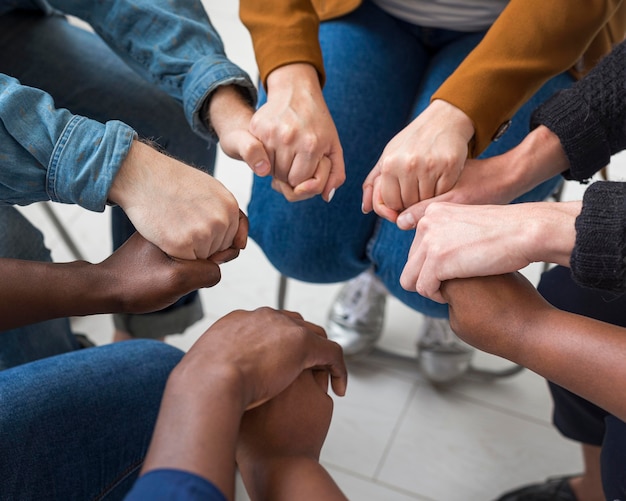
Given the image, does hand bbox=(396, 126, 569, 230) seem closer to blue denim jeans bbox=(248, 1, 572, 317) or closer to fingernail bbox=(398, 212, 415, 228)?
fingernail bbox=(398, 212, 415, 228)

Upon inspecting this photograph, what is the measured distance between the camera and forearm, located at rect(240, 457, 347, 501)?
2.01 feet

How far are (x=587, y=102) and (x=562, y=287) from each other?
0.74ft

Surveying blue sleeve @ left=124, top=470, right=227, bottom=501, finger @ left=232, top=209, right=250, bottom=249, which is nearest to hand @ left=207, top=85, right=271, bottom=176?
finger @ left=232, top=209, right=250, bottom=249

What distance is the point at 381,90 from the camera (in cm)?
107

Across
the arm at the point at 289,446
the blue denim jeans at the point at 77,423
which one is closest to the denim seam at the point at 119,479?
the blue denim jeans at the point at 77,423

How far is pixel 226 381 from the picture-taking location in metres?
0.60

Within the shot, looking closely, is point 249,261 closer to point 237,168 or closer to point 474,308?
point 237,168

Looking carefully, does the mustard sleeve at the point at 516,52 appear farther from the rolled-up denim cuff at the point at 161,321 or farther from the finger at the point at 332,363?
the rolled-up denim cuff at the point at 161,321

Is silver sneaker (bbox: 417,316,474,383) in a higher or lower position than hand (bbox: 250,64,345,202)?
lower

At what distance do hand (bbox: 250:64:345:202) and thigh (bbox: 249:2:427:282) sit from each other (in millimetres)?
108

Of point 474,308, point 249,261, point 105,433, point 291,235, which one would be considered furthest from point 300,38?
point 249,261

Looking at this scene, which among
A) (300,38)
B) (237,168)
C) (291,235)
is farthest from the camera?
(237,168)

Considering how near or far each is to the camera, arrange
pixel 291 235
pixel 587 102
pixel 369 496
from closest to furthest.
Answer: pixel 587 102
pixel 291 235
pixel 369 496

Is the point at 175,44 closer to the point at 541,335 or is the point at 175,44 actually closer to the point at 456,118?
the point at 456,118
